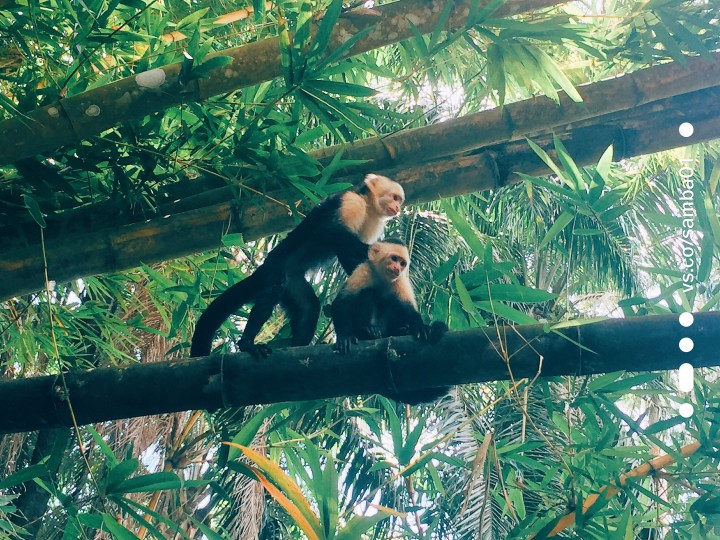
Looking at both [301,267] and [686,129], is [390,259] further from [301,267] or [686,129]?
[686,129]

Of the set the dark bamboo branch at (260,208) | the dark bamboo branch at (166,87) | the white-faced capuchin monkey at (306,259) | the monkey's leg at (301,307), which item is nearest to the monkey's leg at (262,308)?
the white-faced capuchin monkey at (306,259)

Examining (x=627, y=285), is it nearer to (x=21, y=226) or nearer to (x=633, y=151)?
(x=633, y=151)

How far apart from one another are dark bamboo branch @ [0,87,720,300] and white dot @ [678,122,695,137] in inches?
0.9

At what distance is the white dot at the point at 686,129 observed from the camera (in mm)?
A: 3094

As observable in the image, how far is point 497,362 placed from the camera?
2.11 m

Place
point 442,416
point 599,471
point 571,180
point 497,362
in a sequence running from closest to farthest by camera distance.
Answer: point 497,362
point 571,180
point 599,471
point 442,416

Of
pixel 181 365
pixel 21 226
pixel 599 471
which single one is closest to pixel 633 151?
A: pixel 599 471

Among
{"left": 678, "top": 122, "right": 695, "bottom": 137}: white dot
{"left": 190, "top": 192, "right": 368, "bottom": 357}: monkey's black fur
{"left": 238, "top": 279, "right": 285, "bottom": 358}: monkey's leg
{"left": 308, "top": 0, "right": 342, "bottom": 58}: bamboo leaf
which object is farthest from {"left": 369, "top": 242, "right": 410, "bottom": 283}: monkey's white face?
{"left": 678, "top": 122, "right": 695, "bottom": 137}: white dot

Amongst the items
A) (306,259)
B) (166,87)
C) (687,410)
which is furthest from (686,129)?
(166,87)

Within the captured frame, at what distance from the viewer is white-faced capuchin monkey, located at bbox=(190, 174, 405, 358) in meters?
3.26

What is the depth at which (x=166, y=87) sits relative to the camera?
2545 millimetres

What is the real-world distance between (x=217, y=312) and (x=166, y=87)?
1.10 meters

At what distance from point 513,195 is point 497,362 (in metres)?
3.51

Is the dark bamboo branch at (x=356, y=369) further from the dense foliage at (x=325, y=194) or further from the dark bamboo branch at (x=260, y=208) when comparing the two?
the dark bamboo branch at (x=260, y=208)
